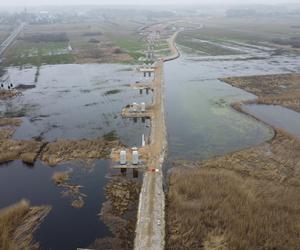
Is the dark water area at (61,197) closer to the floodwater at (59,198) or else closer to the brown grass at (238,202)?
the floodwater at (59,198)

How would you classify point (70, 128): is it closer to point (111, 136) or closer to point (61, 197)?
point (111, 136)

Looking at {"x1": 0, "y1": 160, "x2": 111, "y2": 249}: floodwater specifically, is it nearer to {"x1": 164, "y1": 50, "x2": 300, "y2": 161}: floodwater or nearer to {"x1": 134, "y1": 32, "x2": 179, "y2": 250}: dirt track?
{"x1": 134, "y1": 32, "x2": 179, "y2": 250}: dirt track

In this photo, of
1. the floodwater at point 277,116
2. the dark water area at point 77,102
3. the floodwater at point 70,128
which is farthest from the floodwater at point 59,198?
the floodwater at point 277,116

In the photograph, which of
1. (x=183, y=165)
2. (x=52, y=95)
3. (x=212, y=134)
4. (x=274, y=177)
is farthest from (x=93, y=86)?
(x=274, y=177)

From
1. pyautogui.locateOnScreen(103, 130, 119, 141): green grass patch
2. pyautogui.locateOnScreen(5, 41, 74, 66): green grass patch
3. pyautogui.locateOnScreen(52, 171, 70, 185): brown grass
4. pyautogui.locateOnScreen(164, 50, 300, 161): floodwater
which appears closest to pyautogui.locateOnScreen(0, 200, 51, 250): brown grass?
pyautogui.locateOnScreen(52, 171, 70, 185): brown grass

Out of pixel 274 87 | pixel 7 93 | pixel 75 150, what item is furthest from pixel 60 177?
pixel 274 87

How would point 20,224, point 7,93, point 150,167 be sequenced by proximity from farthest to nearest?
point 7,93, point 150,167, point 20,224
